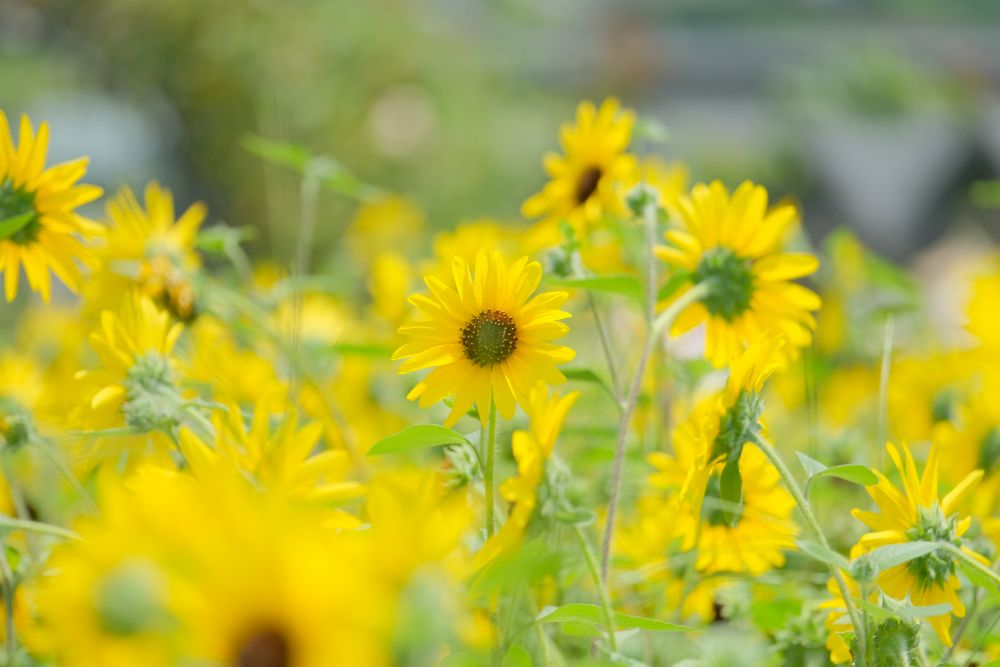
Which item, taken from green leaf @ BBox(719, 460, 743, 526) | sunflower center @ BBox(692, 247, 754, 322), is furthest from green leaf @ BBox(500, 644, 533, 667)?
sunflower center @ BBox(692, 247, 754, 322)

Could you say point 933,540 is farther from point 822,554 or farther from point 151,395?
point 151,395

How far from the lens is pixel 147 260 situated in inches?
26.2

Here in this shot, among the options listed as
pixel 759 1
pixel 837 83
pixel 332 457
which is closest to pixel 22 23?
pixel 837 83

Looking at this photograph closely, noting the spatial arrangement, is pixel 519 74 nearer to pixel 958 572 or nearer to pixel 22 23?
pixel 22 23

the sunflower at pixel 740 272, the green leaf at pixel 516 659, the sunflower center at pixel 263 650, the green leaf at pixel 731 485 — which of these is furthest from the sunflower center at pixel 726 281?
the sunflower center at pixel 263 650

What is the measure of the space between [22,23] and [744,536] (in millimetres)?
3415

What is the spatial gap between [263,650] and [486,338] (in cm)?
19

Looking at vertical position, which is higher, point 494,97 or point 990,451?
point 494,97

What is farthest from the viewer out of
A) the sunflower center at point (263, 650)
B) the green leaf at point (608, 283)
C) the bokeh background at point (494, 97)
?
the bokeh background at point (494, 97)

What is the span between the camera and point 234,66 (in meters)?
3.02

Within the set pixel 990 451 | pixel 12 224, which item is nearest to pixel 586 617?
pixel 12 224

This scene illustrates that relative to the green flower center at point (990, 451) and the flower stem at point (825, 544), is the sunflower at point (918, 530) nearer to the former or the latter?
the flower stem at point (825, 544)

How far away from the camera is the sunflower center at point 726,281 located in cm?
52

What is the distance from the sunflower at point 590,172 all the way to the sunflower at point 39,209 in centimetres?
24
